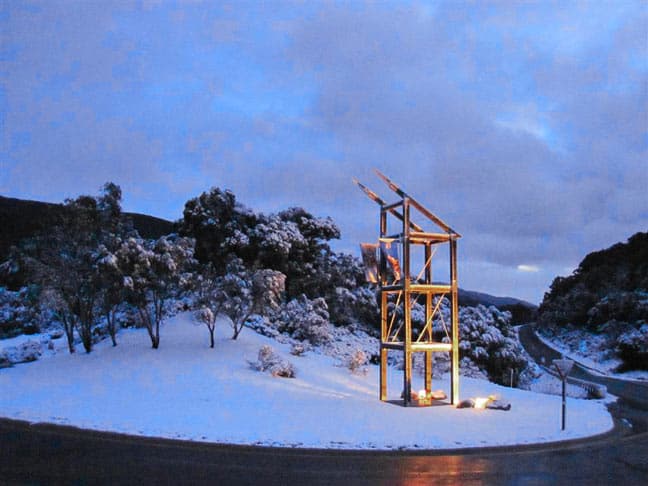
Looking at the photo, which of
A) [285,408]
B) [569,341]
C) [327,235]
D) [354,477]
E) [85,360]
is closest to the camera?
[354,477]

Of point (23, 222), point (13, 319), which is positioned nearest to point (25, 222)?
point (23, 222)

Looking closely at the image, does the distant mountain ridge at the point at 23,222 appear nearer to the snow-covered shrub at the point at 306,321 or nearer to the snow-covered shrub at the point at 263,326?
the snow-covered shrub at the point at 263,326

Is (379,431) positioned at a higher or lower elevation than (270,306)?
lower

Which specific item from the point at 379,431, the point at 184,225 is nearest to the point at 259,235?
the point at 184,225

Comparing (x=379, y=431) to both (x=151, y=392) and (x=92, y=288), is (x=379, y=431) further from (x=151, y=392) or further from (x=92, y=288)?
(x=92, y=288)

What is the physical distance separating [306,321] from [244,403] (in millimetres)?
12707

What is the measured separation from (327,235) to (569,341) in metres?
33.3

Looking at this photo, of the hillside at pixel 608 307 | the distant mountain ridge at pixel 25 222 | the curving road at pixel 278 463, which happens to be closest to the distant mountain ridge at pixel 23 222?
the distant mountain ridge at pixel 25 222

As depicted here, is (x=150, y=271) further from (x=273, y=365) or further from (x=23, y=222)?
(x=23, y=222)

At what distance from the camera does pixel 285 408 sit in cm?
1745

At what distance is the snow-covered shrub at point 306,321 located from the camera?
3047 centimetres

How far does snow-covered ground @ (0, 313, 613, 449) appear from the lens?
14.3 metres

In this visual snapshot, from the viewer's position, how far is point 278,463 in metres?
11.4

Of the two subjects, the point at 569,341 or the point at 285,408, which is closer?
the point at 285,408
